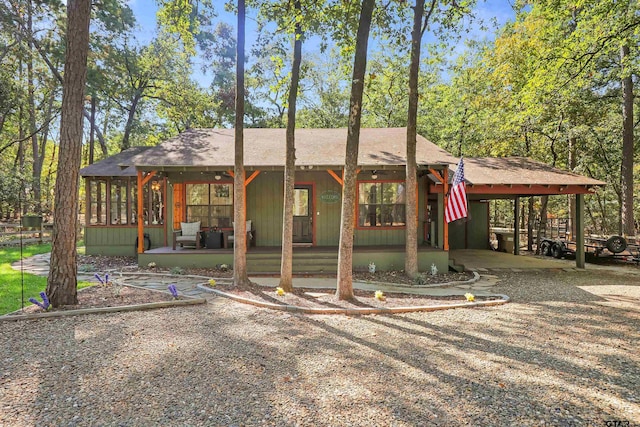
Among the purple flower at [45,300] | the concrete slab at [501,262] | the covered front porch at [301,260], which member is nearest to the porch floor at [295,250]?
the covered front porch at [301,260]

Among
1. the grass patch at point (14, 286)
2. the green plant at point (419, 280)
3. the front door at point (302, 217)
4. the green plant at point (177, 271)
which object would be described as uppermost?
the front door at point (302, 217)

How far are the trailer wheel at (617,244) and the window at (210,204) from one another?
11.7 m

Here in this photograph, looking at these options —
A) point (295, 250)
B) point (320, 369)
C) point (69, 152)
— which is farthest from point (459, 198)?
point (69, 152)

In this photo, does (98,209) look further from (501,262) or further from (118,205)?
(501,262)

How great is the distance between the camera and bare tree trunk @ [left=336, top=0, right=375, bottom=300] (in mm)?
5707

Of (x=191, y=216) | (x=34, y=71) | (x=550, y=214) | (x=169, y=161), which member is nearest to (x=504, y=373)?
(x=169, y=161)

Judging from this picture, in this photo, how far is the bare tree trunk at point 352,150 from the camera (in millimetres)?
5707

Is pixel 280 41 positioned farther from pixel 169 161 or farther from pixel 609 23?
pixel 609 23

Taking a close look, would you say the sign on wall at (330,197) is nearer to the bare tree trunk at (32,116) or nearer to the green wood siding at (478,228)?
the green wood siding at (478,228)

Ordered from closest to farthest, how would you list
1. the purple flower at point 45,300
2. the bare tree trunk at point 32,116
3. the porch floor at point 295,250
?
the purple flower at point 45,300
the porch floor at point 295,250
the bare tree trunk at point 32,116

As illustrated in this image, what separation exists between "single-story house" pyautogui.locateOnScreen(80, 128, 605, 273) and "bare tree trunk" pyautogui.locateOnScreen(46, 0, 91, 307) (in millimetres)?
3294

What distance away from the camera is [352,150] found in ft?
19.1

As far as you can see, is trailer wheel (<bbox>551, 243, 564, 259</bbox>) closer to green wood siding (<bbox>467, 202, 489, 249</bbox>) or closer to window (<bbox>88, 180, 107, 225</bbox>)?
green wood siding (<bbox>467, 202, 489, 249</bbox>)

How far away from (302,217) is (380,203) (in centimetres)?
247
